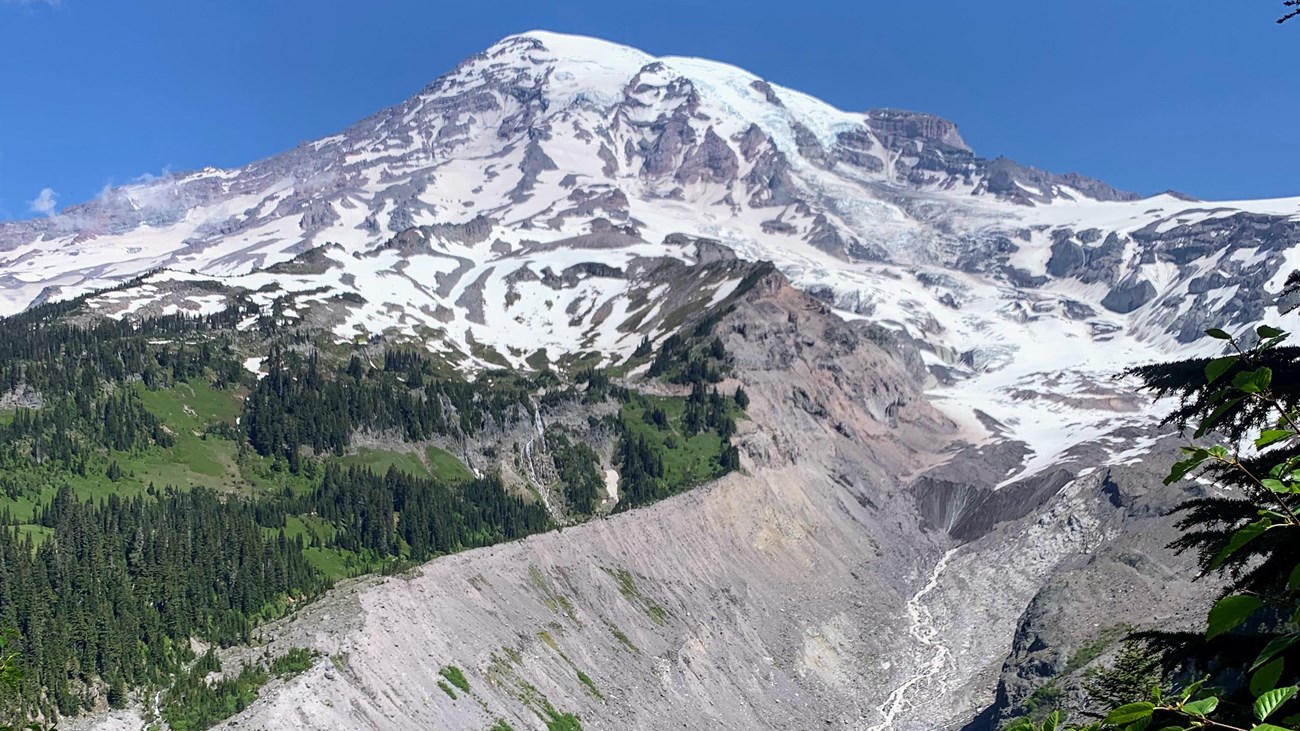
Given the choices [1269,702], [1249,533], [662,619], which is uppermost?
[662,619]

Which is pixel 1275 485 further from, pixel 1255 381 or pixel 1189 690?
pixel 1189 690

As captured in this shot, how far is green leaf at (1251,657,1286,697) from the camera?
21.6ft

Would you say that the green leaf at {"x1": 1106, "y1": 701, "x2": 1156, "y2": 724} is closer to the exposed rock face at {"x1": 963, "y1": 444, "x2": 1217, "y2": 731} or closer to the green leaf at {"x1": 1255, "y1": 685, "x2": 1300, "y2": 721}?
the green leaf at {"x1": 1255, "y1": 685, "x2": 1300, "y2": 721}

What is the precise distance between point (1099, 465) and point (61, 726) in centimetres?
14433

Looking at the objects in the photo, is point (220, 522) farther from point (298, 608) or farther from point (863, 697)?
point (863, 697)

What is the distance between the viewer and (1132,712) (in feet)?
22.3

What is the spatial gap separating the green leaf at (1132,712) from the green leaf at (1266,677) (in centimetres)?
54

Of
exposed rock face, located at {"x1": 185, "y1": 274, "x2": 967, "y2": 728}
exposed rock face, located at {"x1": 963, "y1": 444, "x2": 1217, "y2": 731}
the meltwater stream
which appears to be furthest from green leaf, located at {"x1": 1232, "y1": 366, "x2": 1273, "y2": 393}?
the meltwater stream

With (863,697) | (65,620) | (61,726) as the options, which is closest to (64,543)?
(65,620)

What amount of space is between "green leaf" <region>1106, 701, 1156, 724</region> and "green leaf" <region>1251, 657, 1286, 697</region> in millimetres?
536

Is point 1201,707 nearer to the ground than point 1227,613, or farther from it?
nearer to the ground

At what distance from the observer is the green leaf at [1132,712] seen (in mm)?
6742

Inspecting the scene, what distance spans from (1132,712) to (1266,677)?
0.73 meters

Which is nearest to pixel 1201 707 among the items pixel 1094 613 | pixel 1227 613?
pixel 1227 613
